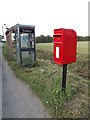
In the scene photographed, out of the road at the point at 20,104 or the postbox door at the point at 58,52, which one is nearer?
the road at the point at 20,104

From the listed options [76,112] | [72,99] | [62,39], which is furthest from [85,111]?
[62,39]

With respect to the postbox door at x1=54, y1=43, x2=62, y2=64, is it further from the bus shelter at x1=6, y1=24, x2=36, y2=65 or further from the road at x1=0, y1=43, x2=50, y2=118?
the bus shelter at x1=6, y1=24, x2=36, y2=65

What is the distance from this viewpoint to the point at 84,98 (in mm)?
2473

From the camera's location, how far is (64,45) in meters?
2.10

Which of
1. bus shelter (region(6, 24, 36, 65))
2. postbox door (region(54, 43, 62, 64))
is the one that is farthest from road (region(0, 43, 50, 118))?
bus shelter (region(6, 24, 36, 65))

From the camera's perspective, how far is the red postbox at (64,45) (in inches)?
81.8

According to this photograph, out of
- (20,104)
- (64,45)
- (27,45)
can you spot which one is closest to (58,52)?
(64,45)

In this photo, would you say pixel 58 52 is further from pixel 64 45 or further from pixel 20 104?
pixel 20 104

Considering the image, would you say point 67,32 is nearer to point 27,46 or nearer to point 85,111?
point 85,111

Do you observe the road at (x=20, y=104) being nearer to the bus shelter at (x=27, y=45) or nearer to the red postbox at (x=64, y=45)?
the red postbox at (x=64, y=45)

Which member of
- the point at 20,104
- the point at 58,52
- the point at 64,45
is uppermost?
the point at 64,45

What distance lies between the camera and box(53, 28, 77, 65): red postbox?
2.08m

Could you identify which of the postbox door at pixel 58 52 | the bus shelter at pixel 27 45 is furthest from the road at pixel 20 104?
the bus shelter at pixel 27 45

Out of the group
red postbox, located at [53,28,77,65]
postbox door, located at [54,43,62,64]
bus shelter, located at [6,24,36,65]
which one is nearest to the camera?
red postbox, located at [53,28,77,65]
